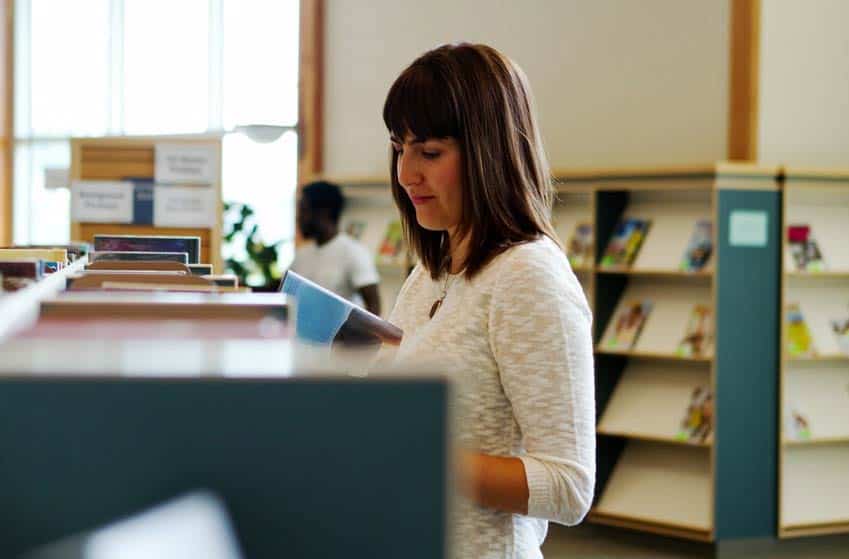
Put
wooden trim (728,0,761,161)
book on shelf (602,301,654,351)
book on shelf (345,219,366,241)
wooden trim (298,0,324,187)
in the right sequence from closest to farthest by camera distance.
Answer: book on shelf (602,301,654,351)
wooden trim (728,0,761,161)
book on shelf (345,219,366,241)
wooden trim (298,0,324,187)

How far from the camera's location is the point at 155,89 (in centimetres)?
1058

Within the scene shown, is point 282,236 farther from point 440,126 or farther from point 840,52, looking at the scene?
point 440,126

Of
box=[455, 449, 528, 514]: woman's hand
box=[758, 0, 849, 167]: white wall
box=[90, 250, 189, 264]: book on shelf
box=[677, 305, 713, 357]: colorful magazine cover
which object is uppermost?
box=[758, 0, 849, 167]: white wall

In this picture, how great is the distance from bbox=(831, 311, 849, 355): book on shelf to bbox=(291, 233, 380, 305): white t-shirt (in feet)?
7.45

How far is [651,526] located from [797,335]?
117 centimetres

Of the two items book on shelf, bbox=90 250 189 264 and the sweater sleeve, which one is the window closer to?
book on shelf, bbox=90 250 189 264

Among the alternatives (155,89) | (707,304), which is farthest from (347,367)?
(155,89)

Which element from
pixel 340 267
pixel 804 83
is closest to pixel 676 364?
pixel 804 83

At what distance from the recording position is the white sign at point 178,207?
4102 mm

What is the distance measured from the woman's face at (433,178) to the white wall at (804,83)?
510 centimetres

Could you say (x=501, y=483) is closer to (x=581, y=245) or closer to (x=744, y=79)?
(x=581, y=245)

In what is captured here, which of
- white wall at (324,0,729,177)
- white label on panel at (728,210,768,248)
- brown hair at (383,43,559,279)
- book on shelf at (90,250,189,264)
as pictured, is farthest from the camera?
white wall at (324,0,729,177)

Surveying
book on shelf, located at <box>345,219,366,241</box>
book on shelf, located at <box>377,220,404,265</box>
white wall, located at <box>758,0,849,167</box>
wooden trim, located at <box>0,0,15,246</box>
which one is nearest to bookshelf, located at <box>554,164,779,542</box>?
white wall, located at <box>758,0,849,167</box>

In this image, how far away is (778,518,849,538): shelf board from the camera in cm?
586
